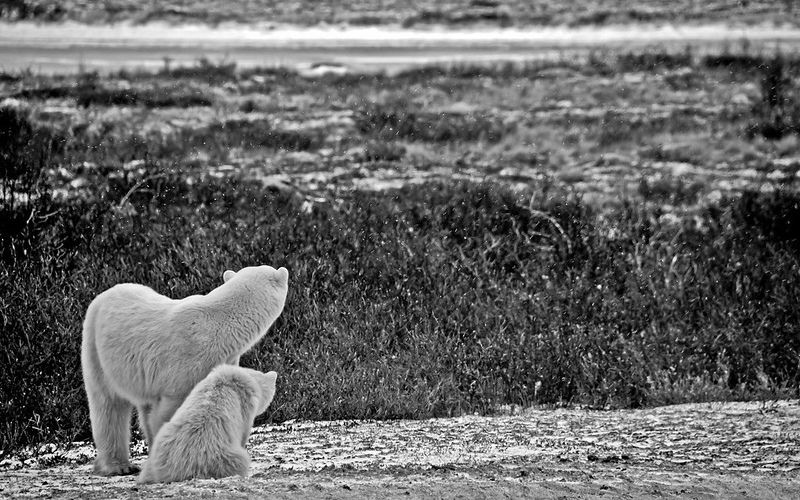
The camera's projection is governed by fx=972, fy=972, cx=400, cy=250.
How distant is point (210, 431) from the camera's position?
3.64m

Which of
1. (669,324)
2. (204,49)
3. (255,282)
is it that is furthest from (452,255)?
(204,49)

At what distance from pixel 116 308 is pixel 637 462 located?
2.38 meters

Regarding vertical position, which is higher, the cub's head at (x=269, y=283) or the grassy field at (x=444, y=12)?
the grassy field at (x=444, y=12)

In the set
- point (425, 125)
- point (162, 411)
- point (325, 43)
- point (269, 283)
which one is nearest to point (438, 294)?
point (269, 283)

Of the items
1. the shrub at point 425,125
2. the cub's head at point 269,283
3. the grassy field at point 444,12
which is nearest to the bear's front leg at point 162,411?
the cub's head at point 269,283

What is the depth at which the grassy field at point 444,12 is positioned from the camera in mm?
27594

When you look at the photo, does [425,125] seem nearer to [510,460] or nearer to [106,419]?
[510,460]

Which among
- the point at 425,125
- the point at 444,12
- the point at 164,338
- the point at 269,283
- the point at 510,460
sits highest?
the point at 444,12

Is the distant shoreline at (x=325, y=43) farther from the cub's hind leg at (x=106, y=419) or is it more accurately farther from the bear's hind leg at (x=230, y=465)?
the bear's hind leg at (x=230, y=465)

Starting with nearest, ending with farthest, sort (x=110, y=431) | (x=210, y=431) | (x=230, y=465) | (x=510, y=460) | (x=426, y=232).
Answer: (x=210, y=431) < (x=230, y=465) < (x=110, y=431) < (x=510, y=460) < (x=426, y=232)

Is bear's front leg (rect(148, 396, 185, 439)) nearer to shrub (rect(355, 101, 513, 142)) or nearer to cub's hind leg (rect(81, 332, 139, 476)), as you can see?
cub's hind leg (rect(81, 332, 139, 476))

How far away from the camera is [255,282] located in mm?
3842

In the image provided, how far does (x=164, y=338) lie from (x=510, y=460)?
65.5 inches

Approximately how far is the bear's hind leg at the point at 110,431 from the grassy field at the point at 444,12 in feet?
77.5
